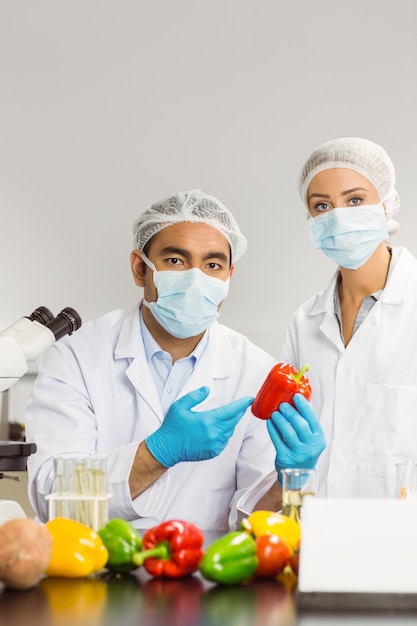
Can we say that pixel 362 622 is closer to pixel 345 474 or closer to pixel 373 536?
pixel 373 536

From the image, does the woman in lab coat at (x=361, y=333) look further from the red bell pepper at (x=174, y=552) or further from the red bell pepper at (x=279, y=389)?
the red bell pepper at (x=174, y=552)

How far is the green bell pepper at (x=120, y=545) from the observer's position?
1.15 metres

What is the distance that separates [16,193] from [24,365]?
5.97 ft

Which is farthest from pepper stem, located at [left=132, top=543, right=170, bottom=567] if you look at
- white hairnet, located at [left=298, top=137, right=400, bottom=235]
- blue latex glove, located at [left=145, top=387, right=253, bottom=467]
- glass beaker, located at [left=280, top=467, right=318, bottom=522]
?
white hairnet, located at [left=298, top=137, right=400, bottom=235]

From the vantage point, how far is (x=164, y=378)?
2076 mm

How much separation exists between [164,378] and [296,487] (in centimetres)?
84

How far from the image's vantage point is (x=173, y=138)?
3.49 metres

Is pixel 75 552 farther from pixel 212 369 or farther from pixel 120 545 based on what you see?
pixel 212 369

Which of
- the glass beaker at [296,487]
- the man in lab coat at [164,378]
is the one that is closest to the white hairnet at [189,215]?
the man in lab coat at [164,378]

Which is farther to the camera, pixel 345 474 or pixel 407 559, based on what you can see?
pixel 345 474

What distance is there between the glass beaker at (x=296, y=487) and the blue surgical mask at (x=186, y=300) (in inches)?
31.1

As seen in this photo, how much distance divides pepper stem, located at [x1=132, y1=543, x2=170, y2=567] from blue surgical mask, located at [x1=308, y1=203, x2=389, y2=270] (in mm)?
1191

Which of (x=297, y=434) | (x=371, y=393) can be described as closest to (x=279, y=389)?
(x=297, y=434)

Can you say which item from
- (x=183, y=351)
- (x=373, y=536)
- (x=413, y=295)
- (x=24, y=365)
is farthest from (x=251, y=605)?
(x=413, y=295)
